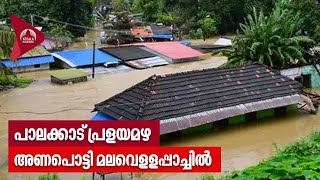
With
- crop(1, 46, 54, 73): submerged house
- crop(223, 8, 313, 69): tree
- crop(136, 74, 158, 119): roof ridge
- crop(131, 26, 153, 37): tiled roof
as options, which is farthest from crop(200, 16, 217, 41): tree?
crop(136, 74, 158, 119): roof ridge

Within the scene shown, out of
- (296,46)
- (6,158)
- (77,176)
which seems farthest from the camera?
(296,46)

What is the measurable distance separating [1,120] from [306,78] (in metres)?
13.9

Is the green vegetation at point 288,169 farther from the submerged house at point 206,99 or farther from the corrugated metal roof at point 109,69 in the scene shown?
the corrugated metal roof at point 109,69

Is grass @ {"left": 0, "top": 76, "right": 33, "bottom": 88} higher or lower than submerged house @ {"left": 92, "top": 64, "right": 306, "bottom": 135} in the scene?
lower

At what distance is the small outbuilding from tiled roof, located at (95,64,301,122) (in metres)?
9.73

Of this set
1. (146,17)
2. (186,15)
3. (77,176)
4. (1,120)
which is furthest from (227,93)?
(146,17)

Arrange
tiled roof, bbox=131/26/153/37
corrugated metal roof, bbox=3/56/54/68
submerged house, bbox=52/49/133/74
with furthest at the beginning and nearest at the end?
tiled roof, bbox=131/26/153/37 < corrugated metal roof, bbox=3/56/54/68 < submerged house, bbox=52/49/133/74

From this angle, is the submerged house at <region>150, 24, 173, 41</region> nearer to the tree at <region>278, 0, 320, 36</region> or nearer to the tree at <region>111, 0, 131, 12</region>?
the tree at <region>111, 0, 131, 12</region>

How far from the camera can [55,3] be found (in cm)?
3659

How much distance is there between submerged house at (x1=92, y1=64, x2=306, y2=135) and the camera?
1484 centimetres

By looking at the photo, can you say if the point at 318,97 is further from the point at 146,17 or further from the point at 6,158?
the point at 146,17

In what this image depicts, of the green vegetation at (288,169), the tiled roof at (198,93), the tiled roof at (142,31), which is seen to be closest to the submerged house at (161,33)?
the tiled roof at (142,31)

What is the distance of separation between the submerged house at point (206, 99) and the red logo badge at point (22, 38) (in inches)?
134

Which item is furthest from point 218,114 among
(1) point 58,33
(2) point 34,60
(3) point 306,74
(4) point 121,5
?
(4) point 121,5
